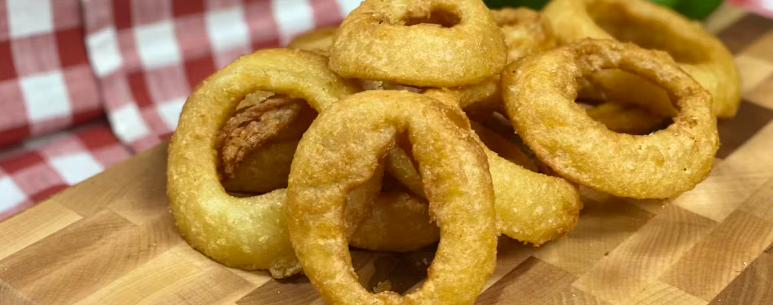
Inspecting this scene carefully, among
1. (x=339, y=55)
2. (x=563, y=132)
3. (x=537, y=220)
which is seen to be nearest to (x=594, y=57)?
(x=563, y=132)

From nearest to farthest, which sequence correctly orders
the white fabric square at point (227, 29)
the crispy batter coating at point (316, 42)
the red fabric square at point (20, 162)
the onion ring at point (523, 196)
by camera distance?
the onion ring at point (523, 196)
the crispy batter coating at point (316, 42)
the red fabric square at point (20, 162)
the white fabric square at point (227, 29)

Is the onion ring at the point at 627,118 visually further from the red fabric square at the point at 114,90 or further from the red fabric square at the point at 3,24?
the red fabric square at the point at 3,24

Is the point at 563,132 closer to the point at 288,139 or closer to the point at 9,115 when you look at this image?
the point at 288,139

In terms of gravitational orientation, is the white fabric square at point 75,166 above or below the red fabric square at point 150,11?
below

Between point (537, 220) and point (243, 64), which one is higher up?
point (243, 64)

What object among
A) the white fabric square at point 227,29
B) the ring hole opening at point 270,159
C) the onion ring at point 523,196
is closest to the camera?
the onion ring at point 523,196

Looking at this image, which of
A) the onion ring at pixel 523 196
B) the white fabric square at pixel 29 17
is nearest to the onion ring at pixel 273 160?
the onion ring at pixel 523 196

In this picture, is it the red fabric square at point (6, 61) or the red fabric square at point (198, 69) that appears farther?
the red fabric square at point (198, 69)
